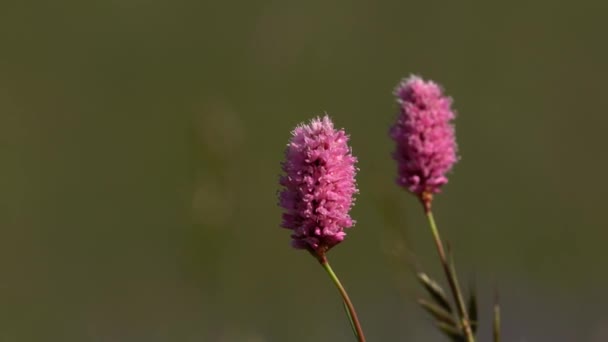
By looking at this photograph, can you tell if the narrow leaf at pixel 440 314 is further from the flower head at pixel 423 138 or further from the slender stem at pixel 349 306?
the slender stem at pixel 349 306

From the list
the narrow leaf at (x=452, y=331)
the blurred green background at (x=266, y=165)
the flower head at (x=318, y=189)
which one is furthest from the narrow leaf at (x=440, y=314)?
the flower head at (x=318, y=189)

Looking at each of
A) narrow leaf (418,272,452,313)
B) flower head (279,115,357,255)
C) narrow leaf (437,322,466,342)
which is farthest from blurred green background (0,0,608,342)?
flower head (279,115,357,255)

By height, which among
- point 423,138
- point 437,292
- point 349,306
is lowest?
point 349,306

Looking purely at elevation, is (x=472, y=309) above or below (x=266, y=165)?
below

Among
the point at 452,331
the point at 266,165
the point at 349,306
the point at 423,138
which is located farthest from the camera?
the point at 266,165

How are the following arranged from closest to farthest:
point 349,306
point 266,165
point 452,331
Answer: point 349,306
point 452,331
point 266,165

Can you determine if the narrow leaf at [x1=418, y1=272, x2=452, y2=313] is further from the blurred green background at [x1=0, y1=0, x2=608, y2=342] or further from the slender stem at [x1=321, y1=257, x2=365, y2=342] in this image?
the slender stem at [x1=321, y1=257, x2=365, y2=342]

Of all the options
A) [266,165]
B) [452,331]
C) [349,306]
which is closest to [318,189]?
[349,306]

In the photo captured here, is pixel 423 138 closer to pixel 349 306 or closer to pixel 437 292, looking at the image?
pixel 437 292
